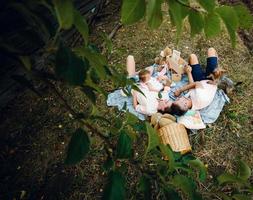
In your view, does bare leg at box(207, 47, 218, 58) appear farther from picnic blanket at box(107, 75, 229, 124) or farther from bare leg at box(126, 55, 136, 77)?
bare leg at box(126, 55, 136, 77)

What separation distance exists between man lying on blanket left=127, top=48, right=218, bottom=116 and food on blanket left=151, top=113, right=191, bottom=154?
0.83 feet

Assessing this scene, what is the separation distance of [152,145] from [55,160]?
9.98 feet

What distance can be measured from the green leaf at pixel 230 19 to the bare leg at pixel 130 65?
147 inches

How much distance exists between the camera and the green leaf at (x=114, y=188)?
78cm

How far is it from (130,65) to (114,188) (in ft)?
12.5

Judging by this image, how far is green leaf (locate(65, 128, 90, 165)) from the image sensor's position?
2.61ft

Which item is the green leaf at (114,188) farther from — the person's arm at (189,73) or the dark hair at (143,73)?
the person's arm at (189,73)

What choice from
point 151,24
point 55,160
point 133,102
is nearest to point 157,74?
point 133,102

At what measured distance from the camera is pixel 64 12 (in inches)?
25.8

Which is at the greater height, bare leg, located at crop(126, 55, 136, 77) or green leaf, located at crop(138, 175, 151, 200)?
green leaf, located at crop(138, 175, 151, 200)

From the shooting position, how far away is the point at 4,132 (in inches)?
154

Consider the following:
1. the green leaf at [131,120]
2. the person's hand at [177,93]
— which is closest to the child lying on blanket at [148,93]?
the person's hand at [177,93]

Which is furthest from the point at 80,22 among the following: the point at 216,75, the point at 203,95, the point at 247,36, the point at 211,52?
the point at 247,36

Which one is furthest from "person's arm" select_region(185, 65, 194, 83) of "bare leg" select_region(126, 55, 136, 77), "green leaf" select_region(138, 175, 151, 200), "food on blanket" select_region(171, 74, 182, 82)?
"green leaf" select_region(138, 175, 151, 200)
